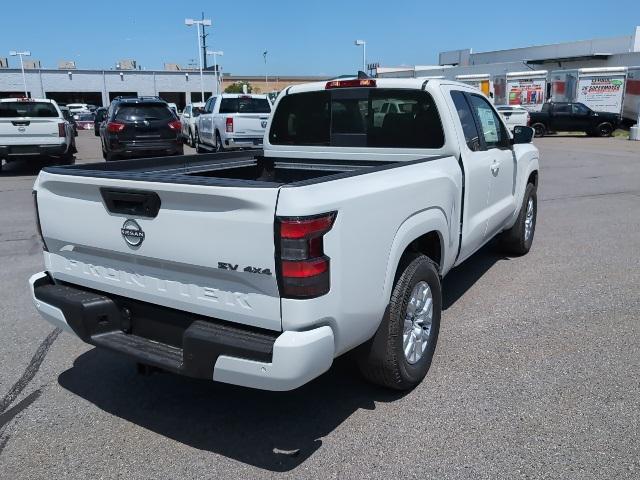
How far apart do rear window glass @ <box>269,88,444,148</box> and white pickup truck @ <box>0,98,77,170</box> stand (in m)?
10.8

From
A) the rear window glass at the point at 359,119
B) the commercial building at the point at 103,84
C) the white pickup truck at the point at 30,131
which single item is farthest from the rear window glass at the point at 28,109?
the commercial building at the point at 103,84

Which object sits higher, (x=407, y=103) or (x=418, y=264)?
(x=407, y=103)

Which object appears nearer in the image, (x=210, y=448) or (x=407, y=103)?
(x=210, y=448)

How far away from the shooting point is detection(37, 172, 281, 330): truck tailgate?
8.55 feet

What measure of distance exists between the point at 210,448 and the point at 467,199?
250 cm

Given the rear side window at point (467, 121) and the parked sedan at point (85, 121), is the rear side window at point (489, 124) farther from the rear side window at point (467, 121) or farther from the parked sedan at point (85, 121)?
the parked sedan at point (85, 121)

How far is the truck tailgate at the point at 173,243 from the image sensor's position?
8.55ft

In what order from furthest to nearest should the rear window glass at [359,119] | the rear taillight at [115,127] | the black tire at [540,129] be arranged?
1. the black tire at [540,129]
2. the rear taillight at [115,127]
3. the rear window glass at [359,119]

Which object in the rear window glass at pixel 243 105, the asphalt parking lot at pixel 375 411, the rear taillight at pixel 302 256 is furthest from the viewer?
the rear window glass at pixel 243 105

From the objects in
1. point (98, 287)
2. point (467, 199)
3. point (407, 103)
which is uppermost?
point (407, 103)

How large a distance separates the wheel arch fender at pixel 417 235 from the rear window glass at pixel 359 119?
84 cm

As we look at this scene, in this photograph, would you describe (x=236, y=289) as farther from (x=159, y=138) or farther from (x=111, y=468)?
(x=159, y=138)

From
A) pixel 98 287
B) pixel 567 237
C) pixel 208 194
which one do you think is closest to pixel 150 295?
pixel 98 287

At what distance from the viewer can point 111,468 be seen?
290cm
